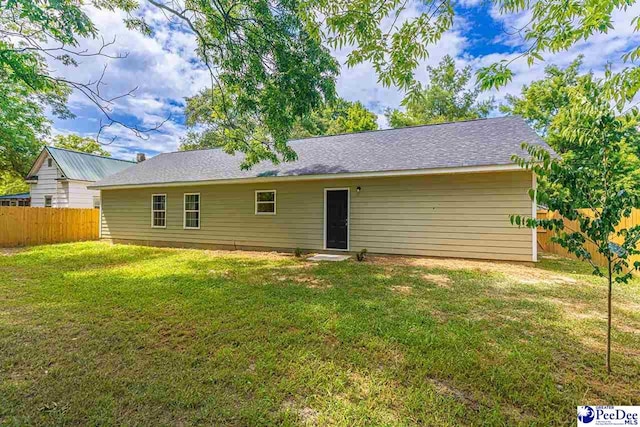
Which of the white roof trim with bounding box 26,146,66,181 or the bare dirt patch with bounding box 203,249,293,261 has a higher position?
the white roof trim with bounding box 26,146,66,181

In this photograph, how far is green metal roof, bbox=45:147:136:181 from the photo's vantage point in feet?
49.6

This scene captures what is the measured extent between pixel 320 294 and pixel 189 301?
78.3 inches

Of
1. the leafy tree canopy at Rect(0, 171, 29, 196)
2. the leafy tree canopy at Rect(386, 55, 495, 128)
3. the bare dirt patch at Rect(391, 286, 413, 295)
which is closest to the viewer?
the bare dirt patch at Rect(391, 286, 413, 295)

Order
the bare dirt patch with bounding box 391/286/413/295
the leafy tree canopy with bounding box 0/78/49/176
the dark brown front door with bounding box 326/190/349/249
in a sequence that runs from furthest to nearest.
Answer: the leafy tree canopy with bounding box 0/78/49/176 < the dark brown front door with bounding box 326/190/349/249 < the bare dirt patch with bounding box 391/286/413/295

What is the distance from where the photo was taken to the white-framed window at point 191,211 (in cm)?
1098

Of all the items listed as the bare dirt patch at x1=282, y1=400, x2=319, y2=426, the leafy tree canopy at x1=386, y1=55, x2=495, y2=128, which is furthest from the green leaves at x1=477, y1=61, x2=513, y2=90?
the leafy tree canopy at x1=386, y1=55, x2=495, y2=128

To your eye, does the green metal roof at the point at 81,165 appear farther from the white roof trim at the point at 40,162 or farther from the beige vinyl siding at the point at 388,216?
the beige vinyl siding at the point at 388,216

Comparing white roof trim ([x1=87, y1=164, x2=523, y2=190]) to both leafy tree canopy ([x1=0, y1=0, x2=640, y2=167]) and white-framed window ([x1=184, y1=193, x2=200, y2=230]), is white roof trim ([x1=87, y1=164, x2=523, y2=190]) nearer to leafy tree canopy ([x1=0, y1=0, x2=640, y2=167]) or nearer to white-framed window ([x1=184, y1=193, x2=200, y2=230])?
white-framed window ([x1=184, y1=193, x2=200, y2=230])

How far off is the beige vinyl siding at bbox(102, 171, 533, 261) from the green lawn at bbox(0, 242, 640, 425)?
76.5 inches

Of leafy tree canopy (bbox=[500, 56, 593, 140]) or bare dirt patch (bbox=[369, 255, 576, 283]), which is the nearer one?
bare dirt patch (bbox=[369, 255, 576, 283])

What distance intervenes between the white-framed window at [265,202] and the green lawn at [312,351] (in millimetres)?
4344

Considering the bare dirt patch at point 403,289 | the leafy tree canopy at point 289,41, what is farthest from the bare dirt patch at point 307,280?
the leafy tree canopy at point 289,41

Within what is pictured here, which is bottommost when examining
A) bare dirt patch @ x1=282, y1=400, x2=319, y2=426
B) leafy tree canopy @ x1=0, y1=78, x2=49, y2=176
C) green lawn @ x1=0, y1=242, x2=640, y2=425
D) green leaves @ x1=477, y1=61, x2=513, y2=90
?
bare dirt patch @ x1=282, y1=400, x2=319, y2=426

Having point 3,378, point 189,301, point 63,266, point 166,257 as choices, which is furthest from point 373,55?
point 63,266
